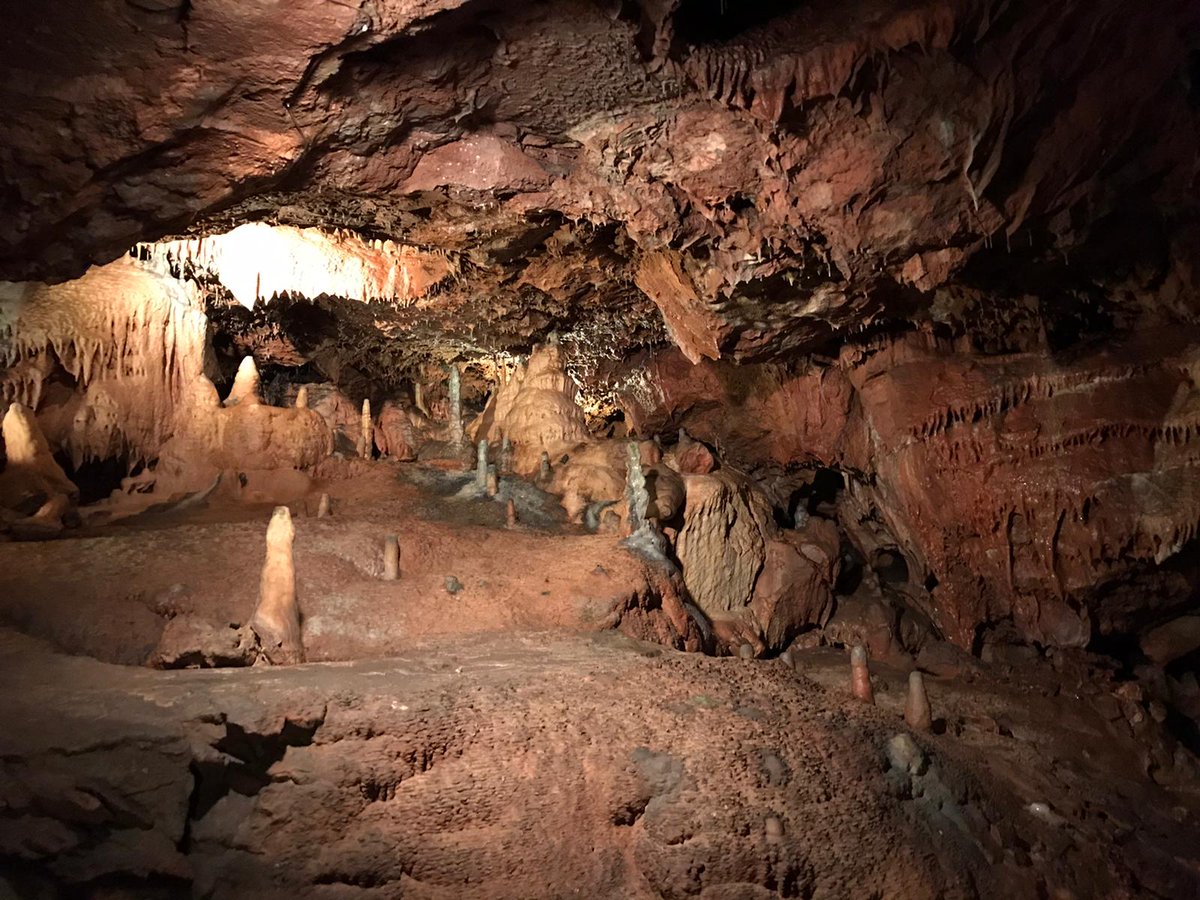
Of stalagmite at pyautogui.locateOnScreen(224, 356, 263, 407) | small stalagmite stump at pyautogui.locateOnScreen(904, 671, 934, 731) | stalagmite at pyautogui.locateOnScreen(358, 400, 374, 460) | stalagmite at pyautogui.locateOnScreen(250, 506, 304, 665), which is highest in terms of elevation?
stalagmite at pyautogui.locateOnScreen(224, 356, 263, 407)

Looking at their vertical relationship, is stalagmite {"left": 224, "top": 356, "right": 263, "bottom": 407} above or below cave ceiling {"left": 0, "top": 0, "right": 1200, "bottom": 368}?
below

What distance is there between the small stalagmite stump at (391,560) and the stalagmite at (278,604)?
1.82 meters

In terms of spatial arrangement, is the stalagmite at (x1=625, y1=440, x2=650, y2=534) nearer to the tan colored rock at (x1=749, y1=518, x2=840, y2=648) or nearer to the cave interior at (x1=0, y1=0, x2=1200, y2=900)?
the cave interior at (x1=0, y1=0, x2=1200, y2=900)

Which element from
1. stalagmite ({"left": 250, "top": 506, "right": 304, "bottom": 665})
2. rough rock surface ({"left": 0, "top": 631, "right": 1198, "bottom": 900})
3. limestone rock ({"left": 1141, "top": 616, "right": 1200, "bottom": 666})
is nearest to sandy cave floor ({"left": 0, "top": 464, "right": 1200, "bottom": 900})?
rough rock surface ({"left": 0, "top": 631, "right": 1198, "bottom": 900})

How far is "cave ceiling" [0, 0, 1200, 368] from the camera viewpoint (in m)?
4.85

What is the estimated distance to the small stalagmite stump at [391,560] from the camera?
8.71 meters

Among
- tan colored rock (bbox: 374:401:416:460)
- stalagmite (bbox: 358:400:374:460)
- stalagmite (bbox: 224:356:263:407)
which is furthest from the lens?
tan colored rock (bbox: 374:401:416:460)

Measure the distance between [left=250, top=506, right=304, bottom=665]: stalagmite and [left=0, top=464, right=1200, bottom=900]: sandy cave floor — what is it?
2.07 feet

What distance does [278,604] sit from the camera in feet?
22.2

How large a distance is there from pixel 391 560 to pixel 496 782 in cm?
522

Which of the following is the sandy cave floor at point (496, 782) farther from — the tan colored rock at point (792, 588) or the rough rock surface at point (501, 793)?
the tan colored rock at point (792, 588)

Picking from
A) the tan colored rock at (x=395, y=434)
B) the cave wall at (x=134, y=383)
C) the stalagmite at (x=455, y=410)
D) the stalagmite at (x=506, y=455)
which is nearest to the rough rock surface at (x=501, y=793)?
the cave wall at (x=134, y=383)

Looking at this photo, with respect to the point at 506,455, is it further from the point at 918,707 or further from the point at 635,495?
the point at 918,707

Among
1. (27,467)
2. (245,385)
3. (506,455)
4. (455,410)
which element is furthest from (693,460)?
(27,467)
